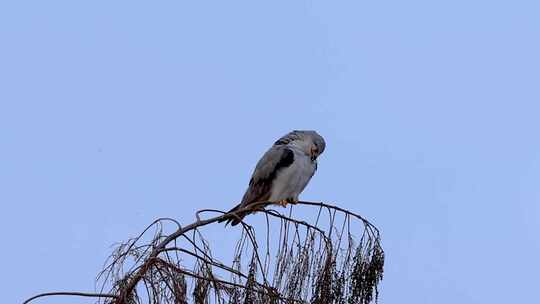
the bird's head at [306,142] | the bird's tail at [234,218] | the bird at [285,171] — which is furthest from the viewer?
the bird's head at [306,142]

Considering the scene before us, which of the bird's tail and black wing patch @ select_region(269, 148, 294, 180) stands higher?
black wing patch @ select_region(269, 148, 294, 180)

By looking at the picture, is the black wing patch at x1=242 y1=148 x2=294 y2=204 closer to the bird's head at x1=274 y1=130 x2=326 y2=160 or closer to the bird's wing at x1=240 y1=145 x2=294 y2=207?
the bird's wing at x1=240 y1=145 x2=294 y2=207

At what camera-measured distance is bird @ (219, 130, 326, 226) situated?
11633mm

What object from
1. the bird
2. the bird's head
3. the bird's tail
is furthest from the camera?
the bird's head

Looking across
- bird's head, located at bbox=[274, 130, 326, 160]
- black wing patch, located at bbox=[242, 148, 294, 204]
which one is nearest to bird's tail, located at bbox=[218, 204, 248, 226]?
black wing patch, located at bbox=[242, 148, 294, 204]

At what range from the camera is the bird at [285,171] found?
11.6 metres

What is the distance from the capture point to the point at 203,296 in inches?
228

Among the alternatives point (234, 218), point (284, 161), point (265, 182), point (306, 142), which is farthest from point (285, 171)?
point (234, 218)

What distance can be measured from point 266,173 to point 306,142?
2.20 feet

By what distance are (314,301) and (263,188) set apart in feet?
19.5

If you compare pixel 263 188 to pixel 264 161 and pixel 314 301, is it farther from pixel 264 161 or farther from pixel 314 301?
pixel 314 301

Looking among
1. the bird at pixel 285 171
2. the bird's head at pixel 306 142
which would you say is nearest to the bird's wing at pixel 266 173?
the bird at pixel 285 171

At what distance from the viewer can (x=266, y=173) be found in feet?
38.4

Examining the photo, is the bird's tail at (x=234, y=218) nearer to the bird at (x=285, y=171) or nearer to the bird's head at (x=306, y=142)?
the bird at (x=285, y=171)
